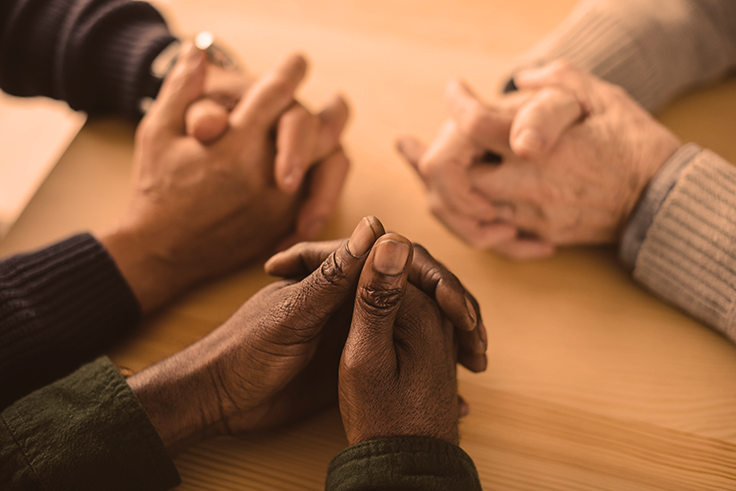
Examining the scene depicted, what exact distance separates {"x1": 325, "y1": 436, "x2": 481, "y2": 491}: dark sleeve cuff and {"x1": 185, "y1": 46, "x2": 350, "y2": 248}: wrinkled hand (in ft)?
1.15

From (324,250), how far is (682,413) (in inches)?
16.6

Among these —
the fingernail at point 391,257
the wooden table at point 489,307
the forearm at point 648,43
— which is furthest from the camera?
the forearm at point 648,43

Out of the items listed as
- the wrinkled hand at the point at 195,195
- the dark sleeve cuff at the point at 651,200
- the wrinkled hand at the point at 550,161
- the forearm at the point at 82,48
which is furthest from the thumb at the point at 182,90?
the dark sleeve cuff at the point at 651,200

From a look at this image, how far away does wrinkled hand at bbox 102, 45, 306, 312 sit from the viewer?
0.62 meters

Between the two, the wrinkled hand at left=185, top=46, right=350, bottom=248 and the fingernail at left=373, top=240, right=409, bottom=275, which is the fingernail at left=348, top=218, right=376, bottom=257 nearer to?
the fingernail at left=373, top=240, right=409, bottom=275

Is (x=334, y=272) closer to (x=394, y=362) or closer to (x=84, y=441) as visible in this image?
(x=394, y=362)

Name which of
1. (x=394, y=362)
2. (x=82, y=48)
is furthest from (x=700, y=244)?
(x=82, y=48)

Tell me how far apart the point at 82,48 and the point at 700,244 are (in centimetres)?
91

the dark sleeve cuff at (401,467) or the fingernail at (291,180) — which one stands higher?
the fingernail at (291,180)

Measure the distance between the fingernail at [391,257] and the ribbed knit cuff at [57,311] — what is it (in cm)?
38

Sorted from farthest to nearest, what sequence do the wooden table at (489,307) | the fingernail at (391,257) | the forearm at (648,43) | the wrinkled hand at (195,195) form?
the forearm at (648,43) → the wrinkled hand at (195,195) → the wooden table at (489,307) → the fingernail at (391,257)

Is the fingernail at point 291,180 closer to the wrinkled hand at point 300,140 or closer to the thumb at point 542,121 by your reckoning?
the wrinkled hand at point 300,140

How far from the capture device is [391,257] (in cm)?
35

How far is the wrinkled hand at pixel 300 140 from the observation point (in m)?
0.63
